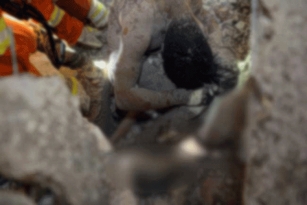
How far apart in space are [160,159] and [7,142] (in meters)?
0.41

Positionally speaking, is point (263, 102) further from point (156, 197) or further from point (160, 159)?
point (156, 197)

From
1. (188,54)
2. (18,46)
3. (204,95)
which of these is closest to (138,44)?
(188,54)

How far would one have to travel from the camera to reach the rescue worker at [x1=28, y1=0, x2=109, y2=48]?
247 cm

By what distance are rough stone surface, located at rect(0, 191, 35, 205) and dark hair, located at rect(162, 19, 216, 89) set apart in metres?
1.08

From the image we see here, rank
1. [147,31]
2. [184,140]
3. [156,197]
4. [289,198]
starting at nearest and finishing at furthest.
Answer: [289,198] < [184,140] < [156,197] < [147,31]

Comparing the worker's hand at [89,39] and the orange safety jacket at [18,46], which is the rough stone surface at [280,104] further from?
the worker's hand at [89,39]

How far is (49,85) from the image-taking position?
79 cm

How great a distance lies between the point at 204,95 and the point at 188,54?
23 cm

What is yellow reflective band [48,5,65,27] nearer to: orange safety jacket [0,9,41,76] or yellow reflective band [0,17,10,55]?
orange safety jacket [0,9,41,76]

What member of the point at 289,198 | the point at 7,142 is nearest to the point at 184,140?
the point at 289,198

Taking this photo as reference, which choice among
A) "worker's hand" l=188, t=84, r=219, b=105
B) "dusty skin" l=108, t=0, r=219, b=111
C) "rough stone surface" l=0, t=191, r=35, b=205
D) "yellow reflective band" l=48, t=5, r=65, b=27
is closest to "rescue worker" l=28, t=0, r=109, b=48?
"yellow reflective band" l=48, t=5, r=65, b=27

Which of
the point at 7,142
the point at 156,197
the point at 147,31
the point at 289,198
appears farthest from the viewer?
the point at 147,31

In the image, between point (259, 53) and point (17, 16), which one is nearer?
point (259, 53)

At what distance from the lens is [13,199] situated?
88 cm
